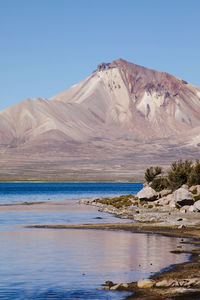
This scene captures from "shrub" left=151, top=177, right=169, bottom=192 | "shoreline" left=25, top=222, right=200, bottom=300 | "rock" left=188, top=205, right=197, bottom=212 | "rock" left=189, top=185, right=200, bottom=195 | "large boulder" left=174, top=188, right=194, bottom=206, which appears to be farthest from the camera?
"shrub" left=151, top=177, right=169, bottom=192

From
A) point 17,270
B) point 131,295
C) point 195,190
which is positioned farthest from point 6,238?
point 195,190

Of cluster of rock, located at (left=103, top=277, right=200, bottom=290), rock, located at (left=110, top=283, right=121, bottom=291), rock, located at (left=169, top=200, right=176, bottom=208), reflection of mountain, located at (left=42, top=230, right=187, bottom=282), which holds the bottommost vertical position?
rock, located at (left=110, top=283, right=121, bottom=291)

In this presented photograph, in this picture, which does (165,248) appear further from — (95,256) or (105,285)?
(105,285)

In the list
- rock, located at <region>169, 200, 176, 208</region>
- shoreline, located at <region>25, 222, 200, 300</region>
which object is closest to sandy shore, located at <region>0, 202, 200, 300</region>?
shoreline, located at <region>25, 222, 200, 300</region>

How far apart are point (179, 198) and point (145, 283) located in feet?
113

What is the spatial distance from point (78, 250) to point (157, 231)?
403 inches

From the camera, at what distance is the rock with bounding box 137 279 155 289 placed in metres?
19.6

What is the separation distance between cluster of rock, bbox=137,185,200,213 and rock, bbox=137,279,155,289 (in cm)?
2993

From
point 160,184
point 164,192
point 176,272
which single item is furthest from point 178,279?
point 160,184

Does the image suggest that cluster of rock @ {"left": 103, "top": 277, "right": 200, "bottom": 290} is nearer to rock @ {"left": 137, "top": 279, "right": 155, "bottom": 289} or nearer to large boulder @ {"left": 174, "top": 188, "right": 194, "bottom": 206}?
rock @ {"left": 137, "top": 279, "right": 155, "bottom": 289}

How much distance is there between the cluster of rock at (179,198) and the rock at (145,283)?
29929 millimetres

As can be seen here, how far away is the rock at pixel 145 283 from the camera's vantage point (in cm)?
1962

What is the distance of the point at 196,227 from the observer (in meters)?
39.5

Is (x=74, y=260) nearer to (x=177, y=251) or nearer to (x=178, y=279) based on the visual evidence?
(x=177, y=251)
